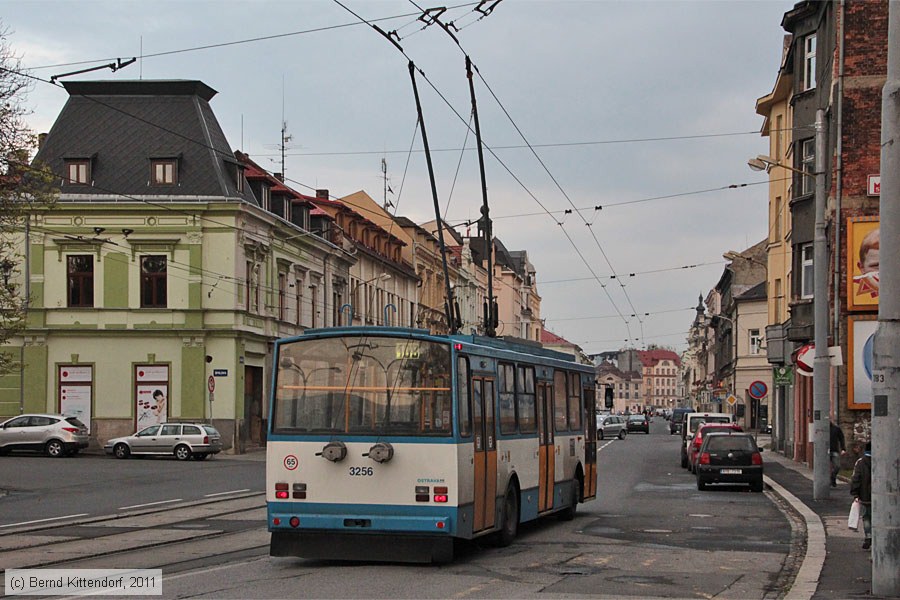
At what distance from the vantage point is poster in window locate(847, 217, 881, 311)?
109 feet

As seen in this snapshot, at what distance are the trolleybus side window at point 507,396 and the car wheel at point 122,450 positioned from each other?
1220 inches

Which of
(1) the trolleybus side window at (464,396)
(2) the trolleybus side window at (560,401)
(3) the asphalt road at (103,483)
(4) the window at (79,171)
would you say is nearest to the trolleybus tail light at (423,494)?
(1) the trolleybus side window at (464,396)

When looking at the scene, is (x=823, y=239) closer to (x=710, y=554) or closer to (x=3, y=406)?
(x=710, y=554)

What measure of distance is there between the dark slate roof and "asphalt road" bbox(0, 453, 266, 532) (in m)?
11.4

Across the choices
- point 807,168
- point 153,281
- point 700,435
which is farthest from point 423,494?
point 153,281

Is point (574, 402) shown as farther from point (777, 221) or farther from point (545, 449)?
point (777, 221)

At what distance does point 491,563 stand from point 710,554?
3306 millimetres

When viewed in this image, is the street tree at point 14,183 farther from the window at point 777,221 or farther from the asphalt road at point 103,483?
the window at point 777,221

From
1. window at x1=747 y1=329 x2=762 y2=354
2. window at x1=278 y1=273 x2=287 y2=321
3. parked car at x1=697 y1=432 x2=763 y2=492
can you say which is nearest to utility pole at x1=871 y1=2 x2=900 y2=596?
parked car at x1=697 y1=432 x2=763 y2=492

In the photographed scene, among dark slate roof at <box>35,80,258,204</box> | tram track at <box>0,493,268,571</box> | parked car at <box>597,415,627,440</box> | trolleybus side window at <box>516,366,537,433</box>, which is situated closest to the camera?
tram track at <box>0,493,268,571</box>

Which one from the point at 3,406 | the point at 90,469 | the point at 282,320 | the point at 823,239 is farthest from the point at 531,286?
the point at 823,239

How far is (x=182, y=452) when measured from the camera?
45188 millimetres

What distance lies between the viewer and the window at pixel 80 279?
51.3 meters

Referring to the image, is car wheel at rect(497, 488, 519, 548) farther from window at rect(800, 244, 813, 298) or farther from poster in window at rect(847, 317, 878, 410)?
window at rect(800, 244, 813, 298)
